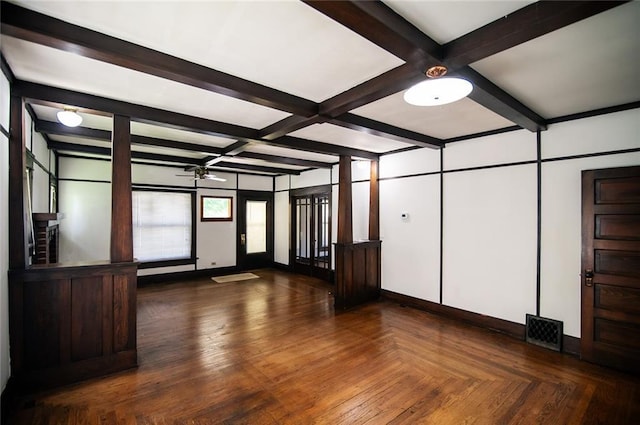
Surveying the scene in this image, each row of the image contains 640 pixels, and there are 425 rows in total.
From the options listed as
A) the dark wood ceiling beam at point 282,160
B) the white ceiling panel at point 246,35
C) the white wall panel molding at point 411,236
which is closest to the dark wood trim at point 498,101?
the white ceiling panel at point 246,35

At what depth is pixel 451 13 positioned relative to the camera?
5.59ft

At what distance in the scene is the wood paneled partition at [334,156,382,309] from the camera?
502 cm

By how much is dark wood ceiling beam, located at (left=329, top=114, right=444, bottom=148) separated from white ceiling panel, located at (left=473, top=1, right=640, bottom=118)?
4.56 ft

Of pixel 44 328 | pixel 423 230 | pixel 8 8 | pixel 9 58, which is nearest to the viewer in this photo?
pixel 8 8

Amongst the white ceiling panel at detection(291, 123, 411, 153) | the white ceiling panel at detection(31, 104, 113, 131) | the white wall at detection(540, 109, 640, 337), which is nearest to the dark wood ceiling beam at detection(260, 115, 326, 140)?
the white ceiling panel at detection(291, 123, 411, 153)

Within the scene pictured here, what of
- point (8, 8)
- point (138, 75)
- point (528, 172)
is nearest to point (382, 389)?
point (528, 172)

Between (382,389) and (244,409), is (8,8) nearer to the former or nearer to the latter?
(244,409)

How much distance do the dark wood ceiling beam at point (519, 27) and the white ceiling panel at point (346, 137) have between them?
81.0 inches

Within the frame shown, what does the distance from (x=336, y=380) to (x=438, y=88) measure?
2.74 m

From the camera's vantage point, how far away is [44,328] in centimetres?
269

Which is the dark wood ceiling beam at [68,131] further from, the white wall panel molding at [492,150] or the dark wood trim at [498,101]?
the white wall panel molding at [492,150]

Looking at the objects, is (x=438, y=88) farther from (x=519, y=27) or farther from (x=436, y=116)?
(x=436, y=116)

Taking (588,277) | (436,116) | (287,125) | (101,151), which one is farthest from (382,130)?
(101,151)

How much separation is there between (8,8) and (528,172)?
4960 mm
